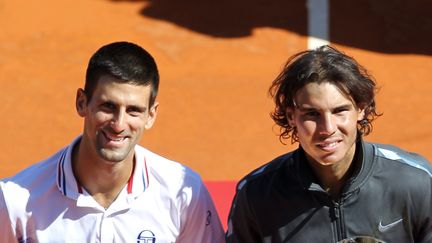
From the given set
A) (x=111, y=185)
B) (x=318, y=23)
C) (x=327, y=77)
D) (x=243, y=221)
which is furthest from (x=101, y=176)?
(x=318, y=23)

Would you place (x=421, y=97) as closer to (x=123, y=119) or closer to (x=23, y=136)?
(x=23, y=136)

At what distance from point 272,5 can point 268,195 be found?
7.87 m


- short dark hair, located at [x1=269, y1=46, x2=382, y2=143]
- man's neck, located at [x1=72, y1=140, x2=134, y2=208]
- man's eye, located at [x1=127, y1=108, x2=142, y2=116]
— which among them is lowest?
man's neck, located at [x1=72, y1=140, x2=134, y2=208]

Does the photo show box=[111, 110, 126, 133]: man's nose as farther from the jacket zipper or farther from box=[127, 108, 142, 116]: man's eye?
the jacket zipper

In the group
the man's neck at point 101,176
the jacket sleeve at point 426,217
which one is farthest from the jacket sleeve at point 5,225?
the jacket sleeve at point 426,217

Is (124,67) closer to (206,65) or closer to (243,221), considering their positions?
(243,221)

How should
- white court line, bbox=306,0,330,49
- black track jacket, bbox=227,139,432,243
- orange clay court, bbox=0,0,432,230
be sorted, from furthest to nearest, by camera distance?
white court line, bbox=306,0,330,49, orange clay court, bbox=0,0,432,230, black track jacket, bbox=227,139,432,243

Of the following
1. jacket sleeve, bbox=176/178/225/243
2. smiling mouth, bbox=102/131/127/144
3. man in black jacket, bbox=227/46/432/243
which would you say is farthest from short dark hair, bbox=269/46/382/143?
smiling mouth, bbox=102/131/127/144

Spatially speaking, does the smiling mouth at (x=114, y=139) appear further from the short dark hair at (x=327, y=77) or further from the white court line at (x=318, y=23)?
the white court line at (x=318, y=23)

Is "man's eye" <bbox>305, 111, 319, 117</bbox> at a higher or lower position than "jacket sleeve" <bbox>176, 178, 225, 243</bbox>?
higher

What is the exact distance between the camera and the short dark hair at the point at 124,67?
14.6 ft

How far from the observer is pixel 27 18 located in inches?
461

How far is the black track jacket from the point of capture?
424cm

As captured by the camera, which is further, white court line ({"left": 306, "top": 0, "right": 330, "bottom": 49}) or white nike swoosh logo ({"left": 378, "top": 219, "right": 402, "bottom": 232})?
white court line ({"left": 306, "top": 0, "right": 330, "bottom": 49})
